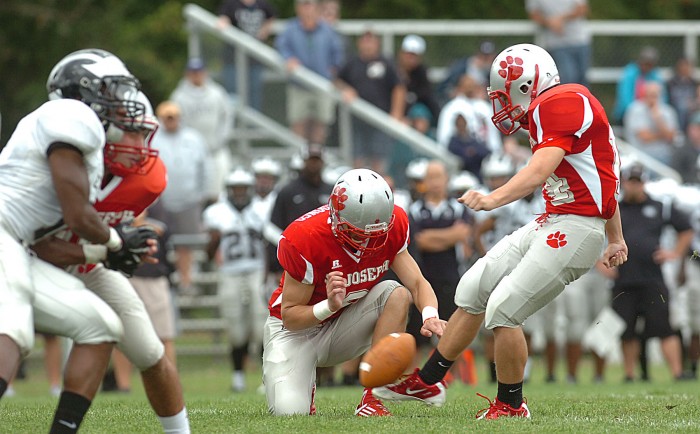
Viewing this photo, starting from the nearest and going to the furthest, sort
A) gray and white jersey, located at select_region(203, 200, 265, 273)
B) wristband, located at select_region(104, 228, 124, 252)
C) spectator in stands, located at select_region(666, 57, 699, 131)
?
1. wristband, located at select_region(104, 228, 124, 252)
2. gray and white jersey, located at select_region(203, 200, 265, 273)
3. spectator in stands, located at select_region(666, 57, 699, 131)

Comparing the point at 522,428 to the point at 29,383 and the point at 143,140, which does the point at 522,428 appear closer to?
the point at 143,140

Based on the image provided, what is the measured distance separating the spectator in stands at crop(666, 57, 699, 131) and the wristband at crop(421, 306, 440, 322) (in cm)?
981

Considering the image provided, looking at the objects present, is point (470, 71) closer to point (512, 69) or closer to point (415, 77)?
point (415, 77)

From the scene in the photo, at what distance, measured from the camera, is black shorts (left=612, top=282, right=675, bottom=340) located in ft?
37.7

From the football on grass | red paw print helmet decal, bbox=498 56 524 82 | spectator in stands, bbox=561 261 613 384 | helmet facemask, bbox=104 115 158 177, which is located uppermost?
red paw print helmet decal, bbox=498 56 524 82

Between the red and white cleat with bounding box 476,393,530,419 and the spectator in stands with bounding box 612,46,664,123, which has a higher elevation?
the spectator in stands with bounding box 612,46,664,123

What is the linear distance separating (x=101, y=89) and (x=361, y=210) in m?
1.44

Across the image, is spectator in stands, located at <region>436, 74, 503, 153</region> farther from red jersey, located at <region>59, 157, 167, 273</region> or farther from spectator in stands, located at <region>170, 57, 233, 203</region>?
red jersey, located at <region>59, 157, 167, 273</region>

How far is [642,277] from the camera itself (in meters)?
11.5

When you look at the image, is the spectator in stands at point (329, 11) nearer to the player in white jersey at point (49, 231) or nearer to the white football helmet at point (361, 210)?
the white football helmet at point (361, 210)

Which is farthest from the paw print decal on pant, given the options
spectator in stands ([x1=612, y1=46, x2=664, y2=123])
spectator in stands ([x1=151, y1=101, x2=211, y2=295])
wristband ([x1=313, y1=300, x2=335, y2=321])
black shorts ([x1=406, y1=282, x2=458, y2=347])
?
spectator in stands ([x1=612, y1=46, x2=664, y2=123])

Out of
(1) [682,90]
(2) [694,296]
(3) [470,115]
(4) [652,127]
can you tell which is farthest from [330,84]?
(1) [682,90]

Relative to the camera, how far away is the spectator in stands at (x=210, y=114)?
1352cm

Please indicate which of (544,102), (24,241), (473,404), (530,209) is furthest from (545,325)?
(24,241)
